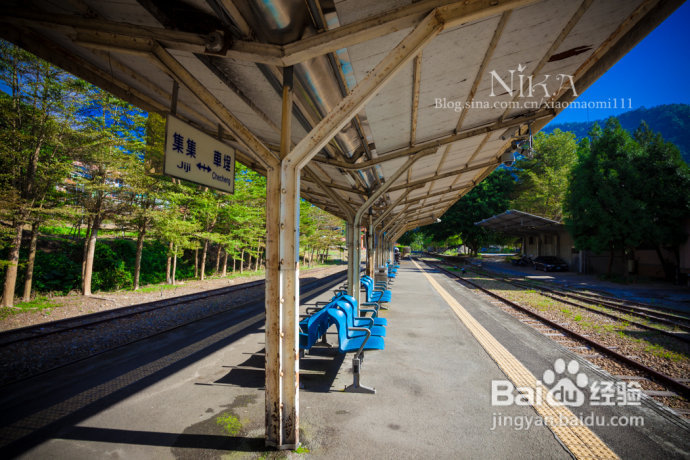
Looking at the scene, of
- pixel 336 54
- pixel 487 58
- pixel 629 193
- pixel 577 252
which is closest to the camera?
pixel 336 54

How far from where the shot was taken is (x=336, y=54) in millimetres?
3043

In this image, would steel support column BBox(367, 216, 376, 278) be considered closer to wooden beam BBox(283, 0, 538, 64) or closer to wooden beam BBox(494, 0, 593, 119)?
wooden beam BBox(494, 0, 593, 119)

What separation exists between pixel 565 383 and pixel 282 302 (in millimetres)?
4226

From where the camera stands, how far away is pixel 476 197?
133 feet

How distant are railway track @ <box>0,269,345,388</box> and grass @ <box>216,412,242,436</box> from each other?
333 centimetres

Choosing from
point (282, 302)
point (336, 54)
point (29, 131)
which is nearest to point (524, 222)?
point (336, 54)

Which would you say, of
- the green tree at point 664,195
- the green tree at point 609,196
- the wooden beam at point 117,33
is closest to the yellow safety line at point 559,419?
the wooden beam at point 117,33

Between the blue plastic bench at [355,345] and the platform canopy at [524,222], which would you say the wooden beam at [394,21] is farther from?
the platform canopy at [524,222]

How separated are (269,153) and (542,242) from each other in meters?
38.2

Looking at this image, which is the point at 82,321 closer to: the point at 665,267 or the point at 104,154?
the point at 104,154

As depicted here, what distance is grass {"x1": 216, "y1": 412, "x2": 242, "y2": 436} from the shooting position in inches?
119

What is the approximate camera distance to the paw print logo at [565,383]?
3.66 metres

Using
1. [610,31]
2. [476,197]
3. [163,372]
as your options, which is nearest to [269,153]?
[163,372]

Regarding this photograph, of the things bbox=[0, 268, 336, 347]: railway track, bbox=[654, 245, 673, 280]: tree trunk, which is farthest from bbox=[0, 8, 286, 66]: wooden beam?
bbox=[654, 245, 673, 280]: tree trunk
